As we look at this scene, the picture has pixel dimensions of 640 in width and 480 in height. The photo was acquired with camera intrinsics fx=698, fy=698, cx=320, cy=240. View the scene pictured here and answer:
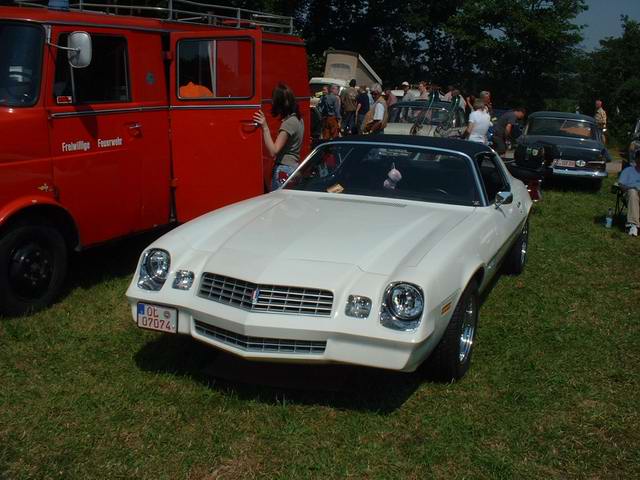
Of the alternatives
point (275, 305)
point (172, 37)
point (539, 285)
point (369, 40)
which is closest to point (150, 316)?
point (275, 305)

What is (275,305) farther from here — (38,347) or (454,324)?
(38,347)

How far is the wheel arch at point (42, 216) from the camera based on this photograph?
16.8ft

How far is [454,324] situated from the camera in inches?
162

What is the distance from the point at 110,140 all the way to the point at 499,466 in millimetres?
4148

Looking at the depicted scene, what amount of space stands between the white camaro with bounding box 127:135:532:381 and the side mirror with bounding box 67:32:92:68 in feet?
5.15

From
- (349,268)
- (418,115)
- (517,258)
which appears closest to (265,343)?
(349,268)

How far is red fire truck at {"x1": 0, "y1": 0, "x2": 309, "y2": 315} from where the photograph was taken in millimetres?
5234

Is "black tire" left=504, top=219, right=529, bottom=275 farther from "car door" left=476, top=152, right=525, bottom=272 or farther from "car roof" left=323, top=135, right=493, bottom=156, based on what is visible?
"car roof" left=323, top=135, right=493, bottom=156

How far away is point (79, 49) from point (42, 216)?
1.32 meters

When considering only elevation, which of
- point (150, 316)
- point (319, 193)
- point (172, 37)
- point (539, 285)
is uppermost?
point (172, 37)

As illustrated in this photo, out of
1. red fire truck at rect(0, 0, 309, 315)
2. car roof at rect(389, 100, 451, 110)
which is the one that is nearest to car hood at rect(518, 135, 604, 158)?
car roof at rect(389, 100, 451, 110)

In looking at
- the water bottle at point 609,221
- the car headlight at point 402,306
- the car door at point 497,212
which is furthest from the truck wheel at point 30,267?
the water bottle at point 609,221

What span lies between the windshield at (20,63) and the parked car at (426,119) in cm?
969

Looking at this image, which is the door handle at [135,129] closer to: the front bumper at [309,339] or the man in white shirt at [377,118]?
the front bumper at [309,339]
